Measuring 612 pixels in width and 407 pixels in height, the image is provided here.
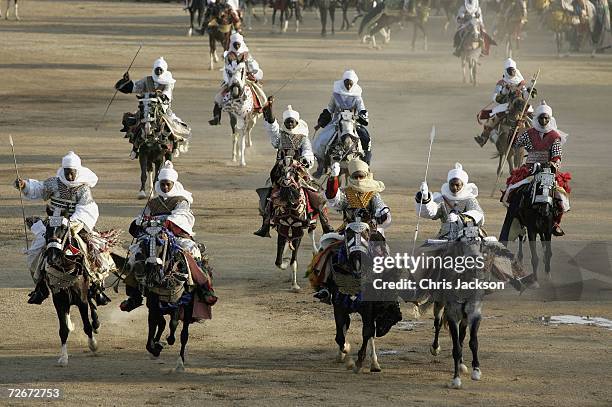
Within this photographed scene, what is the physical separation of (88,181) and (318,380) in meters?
3.68

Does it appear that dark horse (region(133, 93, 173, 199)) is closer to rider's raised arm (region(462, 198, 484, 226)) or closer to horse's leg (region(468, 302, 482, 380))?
rider's raised arm (region(462, 198, 484, 226))

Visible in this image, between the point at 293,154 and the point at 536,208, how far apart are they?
356cm

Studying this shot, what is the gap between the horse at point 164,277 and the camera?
15664 millimetres

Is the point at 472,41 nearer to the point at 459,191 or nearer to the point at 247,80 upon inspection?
the point at 247,80

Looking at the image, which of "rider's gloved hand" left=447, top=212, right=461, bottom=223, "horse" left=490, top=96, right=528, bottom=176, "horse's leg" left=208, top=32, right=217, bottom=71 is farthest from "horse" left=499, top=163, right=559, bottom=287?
"horse's leg" left=208, top=32, right=217, bottom=71

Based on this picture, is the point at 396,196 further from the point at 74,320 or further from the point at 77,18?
the point at 77,18

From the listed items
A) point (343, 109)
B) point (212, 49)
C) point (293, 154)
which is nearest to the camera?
point (293, 154)

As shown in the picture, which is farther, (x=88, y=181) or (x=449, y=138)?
(x=449, y=138)

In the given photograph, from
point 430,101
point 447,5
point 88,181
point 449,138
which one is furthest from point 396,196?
point 447,5

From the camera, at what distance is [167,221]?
640 inches

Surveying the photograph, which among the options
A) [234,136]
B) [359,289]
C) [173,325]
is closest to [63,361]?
[173,325]

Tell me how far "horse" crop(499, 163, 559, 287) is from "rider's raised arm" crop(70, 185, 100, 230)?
6.73 meters

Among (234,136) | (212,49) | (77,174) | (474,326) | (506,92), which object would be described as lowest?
(212,49)

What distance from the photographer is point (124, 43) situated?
2115 inches
